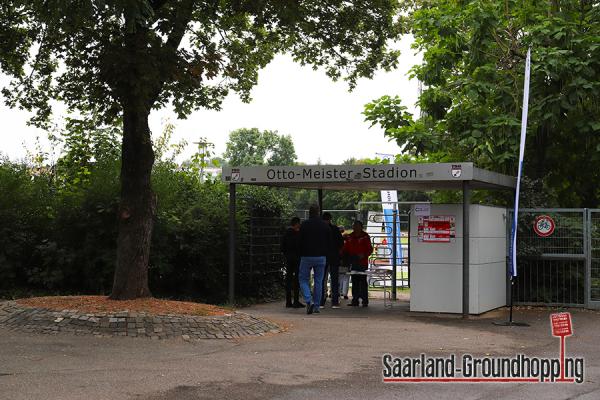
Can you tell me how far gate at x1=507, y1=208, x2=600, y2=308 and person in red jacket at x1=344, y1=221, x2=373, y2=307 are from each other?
11.0 feet

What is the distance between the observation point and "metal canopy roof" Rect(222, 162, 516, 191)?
1463 centimetres

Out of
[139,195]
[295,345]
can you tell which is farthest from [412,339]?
[139,195]

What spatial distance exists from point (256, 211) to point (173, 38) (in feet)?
21.4

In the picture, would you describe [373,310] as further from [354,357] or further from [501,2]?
[501,2]

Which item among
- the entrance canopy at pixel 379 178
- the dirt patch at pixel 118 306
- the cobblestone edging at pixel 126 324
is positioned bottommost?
the cobblestone edging at pixel 126 324

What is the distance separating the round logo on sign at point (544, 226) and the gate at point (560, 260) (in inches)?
2.7

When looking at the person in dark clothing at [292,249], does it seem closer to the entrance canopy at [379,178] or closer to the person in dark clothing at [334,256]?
the person in dark clothing at [334,256]

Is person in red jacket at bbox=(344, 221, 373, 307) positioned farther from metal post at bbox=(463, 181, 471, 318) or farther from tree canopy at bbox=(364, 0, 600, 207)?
tree canopy at bbox=(364, 0, 600, 207)

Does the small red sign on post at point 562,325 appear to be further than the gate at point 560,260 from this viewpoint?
No

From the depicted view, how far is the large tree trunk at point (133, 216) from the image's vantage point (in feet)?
43.5

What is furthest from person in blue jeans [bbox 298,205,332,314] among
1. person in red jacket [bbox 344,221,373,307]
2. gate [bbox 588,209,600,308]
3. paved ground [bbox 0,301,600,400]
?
gate [bbox 588,209,600,308]

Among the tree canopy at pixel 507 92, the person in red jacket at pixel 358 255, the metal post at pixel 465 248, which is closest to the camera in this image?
the metal post at pixel 465 248

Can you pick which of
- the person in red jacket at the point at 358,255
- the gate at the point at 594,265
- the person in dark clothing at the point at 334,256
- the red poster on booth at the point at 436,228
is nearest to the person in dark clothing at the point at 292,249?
the person in dark clothing at the point at 334,256

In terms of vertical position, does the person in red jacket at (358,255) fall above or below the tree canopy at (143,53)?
below
